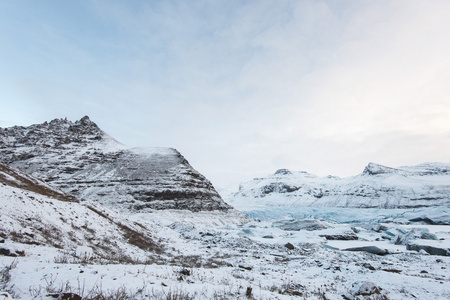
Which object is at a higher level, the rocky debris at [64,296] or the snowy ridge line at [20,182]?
the snowy ridge line at [20,182]

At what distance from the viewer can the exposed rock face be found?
219 ft

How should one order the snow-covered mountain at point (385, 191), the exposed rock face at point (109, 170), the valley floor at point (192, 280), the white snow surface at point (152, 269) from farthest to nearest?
the snow-covered mountain at point (385, 191) → the exposed rock face at point (109, 170) → the white snow surface at point (152, 269) → the valley floor at point (192, 280)

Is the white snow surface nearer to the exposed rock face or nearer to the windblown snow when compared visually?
the windblown snow

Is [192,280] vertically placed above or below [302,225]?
above

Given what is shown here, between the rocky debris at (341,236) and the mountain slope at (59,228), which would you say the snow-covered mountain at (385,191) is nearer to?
the rocky debris at (341,236)

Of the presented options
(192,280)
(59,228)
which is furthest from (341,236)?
(59,228)

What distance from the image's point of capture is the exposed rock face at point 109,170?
66812 mm

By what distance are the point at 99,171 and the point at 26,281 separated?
8088 cm

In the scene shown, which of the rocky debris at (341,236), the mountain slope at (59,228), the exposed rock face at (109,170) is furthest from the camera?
the exposed rock face at (109,170)

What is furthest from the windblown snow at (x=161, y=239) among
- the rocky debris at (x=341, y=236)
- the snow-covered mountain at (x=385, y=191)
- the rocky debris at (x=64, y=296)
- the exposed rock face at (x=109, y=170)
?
the snow-covered mountain at (x=385, y=191)

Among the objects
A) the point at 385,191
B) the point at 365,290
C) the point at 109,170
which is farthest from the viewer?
the point at 385,191

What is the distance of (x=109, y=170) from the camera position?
77.5m

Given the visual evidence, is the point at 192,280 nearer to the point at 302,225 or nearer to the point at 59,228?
the point at 59,228

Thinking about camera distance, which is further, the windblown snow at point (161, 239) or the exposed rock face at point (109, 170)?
the exposed rock face at point (109, 170)
